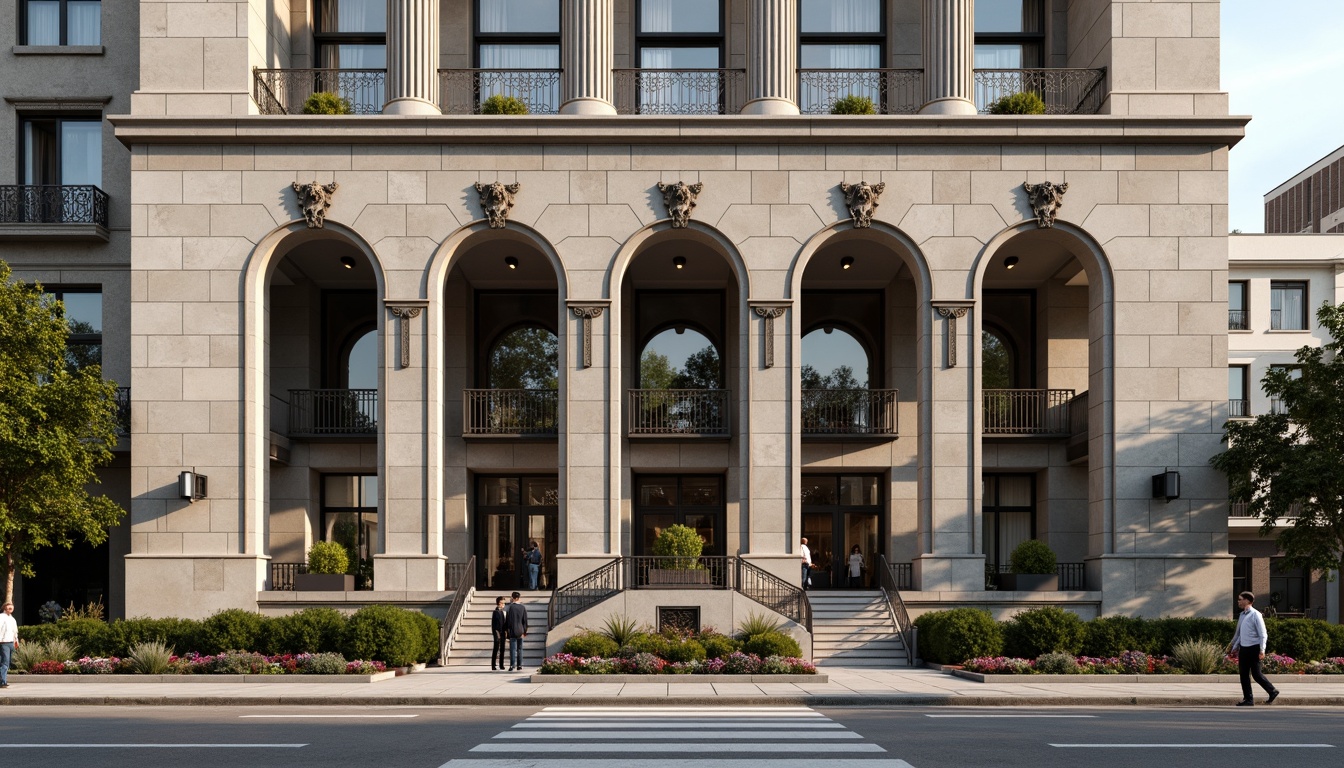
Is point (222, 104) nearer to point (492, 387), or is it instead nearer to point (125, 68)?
point (125, 68)

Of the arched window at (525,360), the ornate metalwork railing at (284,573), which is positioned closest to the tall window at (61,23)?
the arched window at (525,360)

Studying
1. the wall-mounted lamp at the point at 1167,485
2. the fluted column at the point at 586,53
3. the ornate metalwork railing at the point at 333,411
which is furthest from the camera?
the ornate metalwork railing at the point at 333,411

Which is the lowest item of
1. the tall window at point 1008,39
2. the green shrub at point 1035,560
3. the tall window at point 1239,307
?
the green shrub at point 1035,560

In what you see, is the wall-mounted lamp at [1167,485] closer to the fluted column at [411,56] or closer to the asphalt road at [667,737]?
the asphalt road at [667,737]

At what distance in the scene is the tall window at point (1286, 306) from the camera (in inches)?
1838

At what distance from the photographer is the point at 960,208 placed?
1164 inches

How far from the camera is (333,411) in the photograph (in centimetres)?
3397

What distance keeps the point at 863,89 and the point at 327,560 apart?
1853 centimetres

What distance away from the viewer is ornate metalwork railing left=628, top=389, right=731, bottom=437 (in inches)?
1323

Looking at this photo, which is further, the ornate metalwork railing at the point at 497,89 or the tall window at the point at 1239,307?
the tall window at the point at 1239,307

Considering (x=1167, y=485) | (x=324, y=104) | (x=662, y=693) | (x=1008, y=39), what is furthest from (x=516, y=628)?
(x=1008, y=39)

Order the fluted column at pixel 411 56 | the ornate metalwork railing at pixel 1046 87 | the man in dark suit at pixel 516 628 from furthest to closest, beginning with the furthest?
the ornate metalwork railing at pixel 1046 87 → the fluted column at pixel 411 56 → the man in dark suit at pixel 516 628

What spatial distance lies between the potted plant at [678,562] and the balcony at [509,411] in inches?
258

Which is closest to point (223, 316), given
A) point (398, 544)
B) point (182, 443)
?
point (182, 443)
